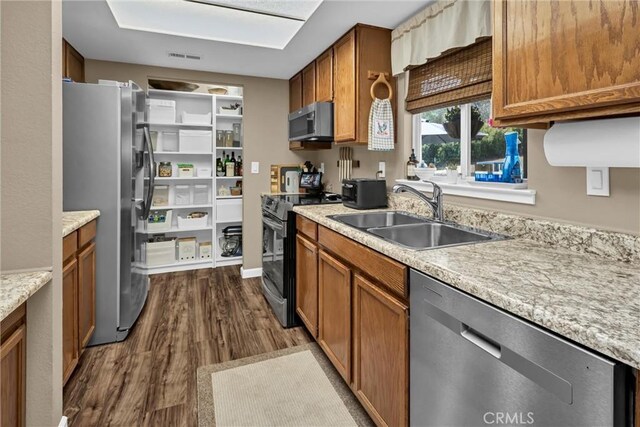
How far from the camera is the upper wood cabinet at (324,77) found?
2.94 m

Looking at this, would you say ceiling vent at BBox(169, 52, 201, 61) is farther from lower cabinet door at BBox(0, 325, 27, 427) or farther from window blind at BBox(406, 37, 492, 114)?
lower cabinet door at BBox(0, 325, 27, 427)

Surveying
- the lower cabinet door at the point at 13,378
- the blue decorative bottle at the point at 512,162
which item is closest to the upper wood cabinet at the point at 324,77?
the blue decorative bottle at the point at 512,162

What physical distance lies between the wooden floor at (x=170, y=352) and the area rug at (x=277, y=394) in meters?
0.10

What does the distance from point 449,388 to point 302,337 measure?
1575 mm

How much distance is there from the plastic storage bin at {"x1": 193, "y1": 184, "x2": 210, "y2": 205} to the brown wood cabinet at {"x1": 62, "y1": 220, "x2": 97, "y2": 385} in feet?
6.84

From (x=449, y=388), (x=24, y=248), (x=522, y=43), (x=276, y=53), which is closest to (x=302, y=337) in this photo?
(x=449, y=388)

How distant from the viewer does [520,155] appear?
1.79m

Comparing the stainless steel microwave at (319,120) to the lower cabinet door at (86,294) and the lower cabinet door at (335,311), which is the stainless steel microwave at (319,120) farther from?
the lower cabinet door at (86,294)

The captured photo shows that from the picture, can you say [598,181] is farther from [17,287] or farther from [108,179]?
[108,179]

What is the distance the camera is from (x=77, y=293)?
77.5 inches

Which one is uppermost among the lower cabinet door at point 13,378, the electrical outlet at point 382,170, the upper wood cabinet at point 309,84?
the upper wood cabinet at point 309,84

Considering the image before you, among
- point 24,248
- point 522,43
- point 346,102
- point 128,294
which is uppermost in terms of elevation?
point 346,102

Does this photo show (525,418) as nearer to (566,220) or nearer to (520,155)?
(566,220)

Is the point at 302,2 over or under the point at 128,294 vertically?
over
